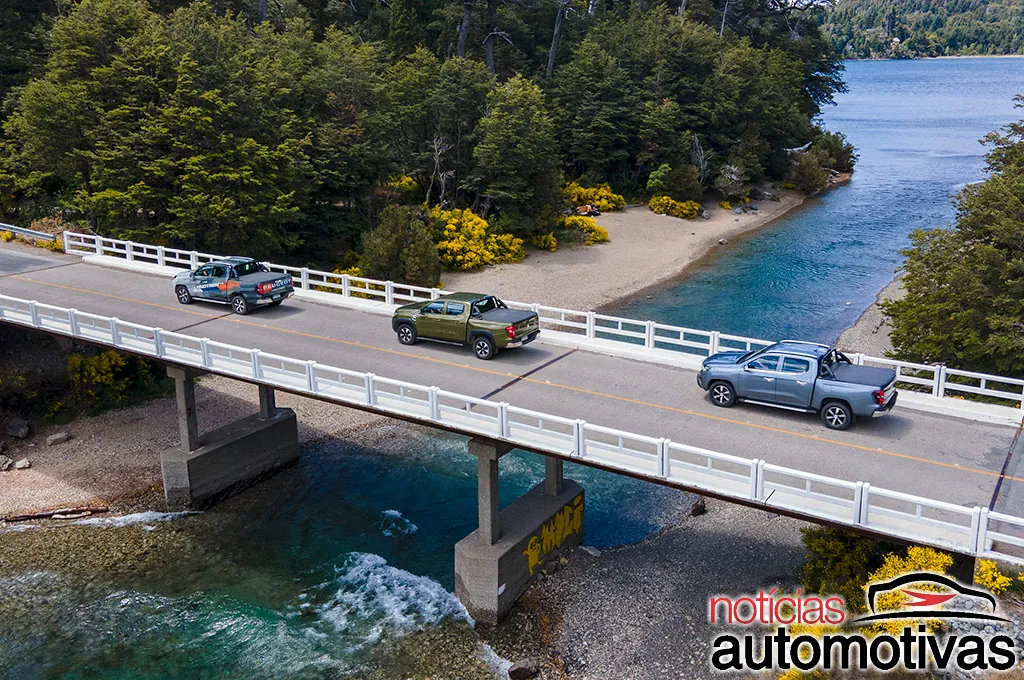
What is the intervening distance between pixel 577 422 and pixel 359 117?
40169 millimetres

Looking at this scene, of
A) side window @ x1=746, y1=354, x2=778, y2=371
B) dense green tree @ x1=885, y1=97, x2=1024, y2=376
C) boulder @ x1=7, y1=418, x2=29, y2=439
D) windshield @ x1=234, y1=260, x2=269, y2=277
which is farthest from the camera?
boulder @ x1=7, y1=418, x2=29, y2=439

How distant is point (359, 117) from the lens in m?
54.2

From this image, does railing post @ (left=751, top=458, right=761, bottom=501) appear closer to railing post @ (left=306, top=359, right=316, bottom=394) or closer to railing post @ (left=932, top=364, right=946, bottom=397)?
railing post @ (left=932, top=364, right=946, bottom=397)

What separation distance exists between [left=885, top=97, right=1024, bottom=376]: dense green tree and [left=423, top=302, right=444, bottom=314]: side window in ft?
53.7

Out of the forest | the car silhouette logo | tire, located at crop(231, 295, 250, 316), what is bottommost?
the car silhouette logo

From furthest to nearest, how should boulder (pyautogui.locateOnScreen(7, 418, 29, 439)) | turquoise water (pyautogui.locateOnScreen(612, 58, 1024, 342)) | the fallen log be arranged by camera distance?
turquoise water (pyautogui.locateOnScreen(612, 58, 1024, 342)) < boulder (pyautogui.locateOnScreen(7, 418, 29, 439)) < the fallen log

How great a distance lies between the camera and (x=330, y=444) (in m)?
33.8

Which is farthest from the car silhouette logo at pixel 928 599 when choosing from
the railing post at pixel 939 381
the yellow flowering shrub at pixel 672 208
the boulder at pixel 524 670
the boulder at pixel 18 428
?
the yellow flowering shrub at pixel 672 208

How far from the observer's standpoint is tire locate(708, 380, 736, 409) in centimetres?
2130

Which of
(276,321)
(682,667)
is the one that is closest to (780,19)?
(276,321)

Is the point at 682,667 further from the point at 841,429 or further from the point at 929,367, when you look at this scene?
the point at 929,367

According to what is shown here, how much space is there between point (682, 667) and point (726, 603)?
112 inches

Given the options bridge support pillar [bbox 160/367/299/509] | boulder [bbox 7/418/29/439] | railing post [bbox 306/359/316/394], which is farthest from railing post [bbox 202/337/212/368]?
boulder [bbox 7/418/29/439]

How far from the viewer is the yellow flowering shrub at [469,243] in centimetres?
5488
